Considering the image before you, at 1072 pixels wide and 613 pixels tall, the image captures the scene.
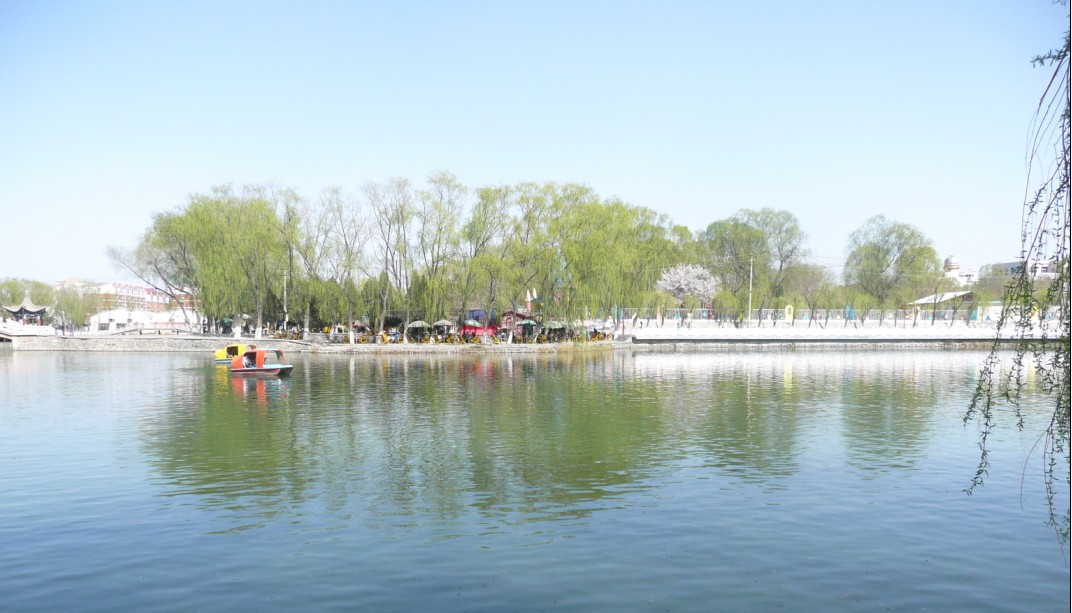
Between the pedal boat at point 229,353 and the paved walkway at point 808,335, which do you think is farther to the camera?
the paved walkway at point 808,335

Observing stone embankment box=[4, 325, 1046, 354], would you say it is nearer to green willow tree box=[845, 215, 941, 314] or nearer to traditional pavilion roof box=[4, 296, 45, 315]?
green willow tree box=[845, 215, 941, 314]

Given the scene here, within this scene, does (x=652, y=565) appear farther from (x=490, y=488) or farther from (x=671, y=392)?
(x=671, y=392)

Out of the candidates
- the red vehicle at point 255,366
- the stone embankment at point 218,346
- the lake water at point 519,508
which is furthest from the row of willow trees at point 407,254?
the lake water at point 519,508

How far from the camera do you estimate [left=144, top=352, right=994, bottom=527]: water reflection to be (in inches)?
525

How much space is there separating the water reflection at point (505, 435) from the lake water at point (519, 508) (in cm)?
10

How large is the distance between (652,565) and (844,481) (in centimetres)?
579

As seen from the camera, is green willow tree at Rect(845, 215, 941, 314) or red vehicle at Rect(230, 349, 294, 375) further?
green willow tree at Rect(845, 215, 941, 314)

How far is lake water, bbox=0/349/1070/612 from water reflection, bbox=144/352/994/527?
99mm

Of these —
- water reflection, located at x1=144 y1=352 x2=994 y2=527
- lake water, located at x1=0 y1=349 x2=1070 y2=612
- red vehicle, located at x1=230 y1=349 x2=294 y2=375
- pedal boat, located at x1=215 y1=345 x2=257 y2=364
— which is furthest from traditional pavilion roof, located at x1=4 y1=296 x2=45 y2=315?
lake water, located at x1=0 y1=349 x2=1070 y2=612

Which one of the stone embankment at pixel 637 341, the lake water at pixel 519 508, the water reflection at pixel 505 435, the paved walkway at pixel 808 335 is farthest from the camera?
the paved walkway at pixel 808 335

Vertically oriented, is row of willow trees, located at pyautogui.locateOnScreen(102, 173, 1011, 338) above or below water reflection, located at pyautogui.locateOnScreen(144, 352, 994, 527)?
above

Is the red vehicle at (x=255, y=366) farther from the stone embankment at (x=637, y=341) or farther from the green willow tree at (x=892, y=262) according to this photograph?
the green willow tree at (x=892, y=262)

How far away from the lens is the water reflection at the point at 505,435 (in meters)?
13.3

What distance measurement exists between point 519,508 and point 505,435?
6906mm
